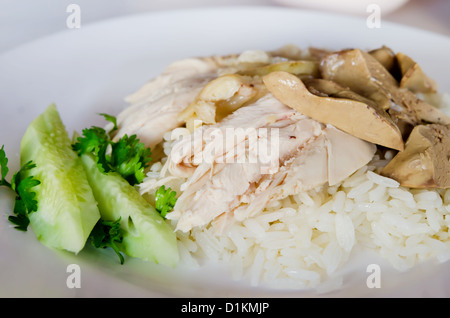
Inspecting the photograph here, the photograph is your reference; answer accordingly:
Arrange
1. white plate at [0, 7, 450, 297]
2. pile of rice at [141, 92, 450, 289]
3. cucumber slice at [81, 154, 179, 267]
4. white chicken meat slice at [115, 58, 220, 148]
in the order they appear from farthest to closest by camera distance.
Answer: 1. white chicken meat slice at [115, 58, 220, 148]
2. pile of rice at [141, 92, 450, 289]
3. cucumber slice at [81, 154, 179, 267]
4. white plate at [0, 7, 450, 297]

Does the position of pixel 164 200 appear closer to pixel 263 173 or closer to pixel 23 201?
pixel 263 173

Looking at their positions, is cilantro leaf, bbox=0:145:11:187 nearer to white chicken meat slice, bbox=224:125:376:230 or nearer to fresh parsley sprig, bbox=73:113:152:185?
fresh parsley sprig, bbox=73:113:152:185

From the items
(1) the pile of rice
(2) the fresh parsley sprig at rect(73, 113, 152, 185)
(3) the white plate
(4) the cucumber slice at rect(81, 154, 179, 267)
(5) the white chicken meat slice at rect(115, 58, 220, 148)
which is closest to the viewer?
(3) the white plate

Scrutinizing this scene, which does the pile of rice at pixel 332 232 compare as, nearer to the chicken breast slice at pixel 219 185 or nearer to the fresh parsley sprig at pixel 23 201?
the chicken breast slice at pixel 219 185

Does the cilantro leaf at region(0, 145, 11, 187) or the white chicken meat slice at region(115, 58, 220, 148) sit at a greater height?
the white chicken meat slice at region(115, 58, 220, 148)

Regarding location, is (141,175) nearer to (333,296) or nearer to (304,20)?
(333,296)

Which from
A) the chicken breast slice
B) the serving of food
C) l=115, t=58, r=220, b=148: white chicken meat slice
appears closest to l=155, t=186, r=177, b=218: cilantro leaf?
the serving of food
